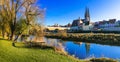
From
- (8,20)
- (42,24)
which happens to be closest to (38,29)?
(42,24)

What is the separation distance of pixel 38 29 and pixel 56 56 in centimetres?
1273

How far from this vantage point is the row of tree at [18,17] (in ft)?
81.8

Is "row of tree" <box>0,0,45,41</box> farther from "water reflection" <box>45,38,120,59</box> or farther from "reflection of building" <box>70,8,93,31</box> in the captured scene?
"reflection of building" <box>70,8,93,31</box>

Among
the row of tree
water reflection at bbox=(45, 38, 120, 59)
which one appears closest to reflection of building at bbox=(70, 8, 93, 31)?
water reflection at bbox=(45, 38, 120, 59)

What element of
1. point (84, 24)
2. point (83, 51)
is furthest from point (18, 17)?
point (84, 24)

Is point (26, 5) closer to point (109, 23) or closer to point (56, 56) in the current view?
point (56, 56)

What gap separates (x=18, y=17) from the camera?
26.1m

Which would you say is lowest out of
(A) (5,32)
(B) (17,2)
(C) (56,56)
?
(C) (56,56)

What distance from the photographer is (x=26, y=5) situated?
25.5m

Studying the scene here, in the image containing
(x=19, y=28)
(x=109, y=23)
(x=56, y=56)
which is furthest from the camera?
(x=109, y=23)

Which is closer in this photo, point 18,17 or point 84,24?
point 18,17

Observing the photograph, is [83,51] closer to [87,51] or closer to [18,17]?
[87,51]

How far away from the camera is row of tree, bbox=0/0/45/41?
2492 centimetres

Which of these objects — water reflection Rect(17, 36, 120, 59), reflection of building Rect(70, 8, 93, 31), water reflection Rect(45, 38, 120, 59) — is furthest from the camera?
reflection of building Rect(70, 8, 93, 31)
